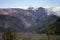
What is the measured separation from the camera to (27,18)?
13930mm

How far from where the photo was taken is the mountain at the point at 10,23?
1388 centimetres

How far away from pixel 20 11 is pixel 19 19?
268 mm

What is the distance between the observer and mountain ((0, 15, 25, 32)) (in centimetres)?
1388

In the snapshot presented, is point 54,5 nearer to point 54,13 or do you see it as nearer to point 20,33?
point 54,13

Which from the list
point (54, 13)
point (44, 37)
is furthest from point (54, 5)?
point (44, 37)

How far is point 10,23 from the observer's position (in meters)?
13.9

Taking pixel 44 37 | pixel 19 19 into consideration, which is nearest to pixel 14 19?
pixel 19 19

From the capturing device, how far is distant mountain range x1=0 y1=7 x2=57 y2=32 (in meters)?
13.9

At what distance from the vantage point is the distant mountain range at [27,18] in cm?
1386

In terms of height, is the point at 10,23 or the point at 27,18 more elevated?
the point at 27,18

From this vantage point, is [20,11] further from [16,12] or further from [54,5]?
[54,5]

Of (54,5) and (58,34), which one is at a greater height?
(54,5)

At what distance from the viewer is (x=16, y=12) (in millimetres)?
13914

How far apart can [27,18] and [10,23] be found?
1.93ft
